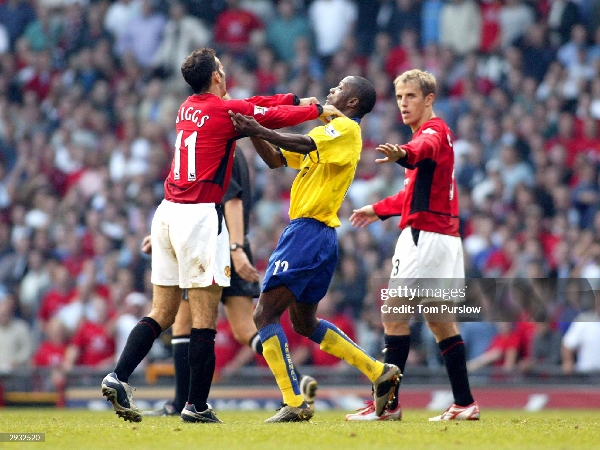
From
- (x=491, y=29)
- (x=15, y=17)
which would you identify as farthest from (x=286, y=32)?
(x=15, y=17)

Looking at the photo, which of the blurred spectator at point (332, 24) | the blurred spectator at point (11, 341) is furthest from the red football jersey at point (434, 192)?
the blurred spectator at point (332, 24)

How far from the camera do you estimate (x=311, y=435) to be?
6.64m

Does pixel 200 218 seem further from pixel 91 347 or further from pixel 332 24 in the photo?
pixel 332 24

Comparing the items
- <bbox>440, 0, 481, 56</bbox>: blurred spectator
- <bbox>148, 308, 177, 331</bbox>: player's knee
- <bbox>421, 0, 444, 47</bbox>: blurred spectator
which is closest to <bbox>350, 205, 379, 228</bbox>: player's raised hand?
<bbox>148, 308, 177, 331</bbox>: player's knee

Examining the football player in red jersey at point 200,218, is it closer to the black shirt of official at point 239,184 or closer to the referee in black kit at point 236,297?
the referee in black kit at point 236,297

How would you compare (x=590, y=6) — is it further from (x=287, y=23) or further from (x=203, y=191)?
(x=203, y=191)

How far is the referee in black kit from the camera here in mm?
9078

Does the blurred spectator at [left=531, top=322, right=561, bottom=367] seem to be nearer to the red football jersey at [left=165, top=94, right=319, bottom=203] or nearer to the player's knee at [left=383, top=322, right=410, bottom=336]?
the player's knee at [left=383, top=322, right=410, bottom=336]

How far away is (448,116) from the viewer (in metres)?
16.2

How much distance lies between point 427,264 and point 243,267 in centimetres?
166

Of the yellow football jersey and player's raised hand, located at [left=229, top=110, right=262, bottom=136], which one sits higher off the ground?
player's raised hand, located at [left=229, top=110, right=262, bottom=136]

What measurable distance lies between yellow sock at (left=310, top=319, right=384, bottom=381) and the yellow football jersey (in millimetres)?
800

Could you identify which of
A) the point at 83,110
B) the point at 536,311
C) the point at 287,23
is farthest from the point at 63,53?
the point at 536,311

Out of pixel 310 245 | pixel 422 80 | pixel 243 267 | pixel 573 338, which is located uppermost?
pixel 422 80
